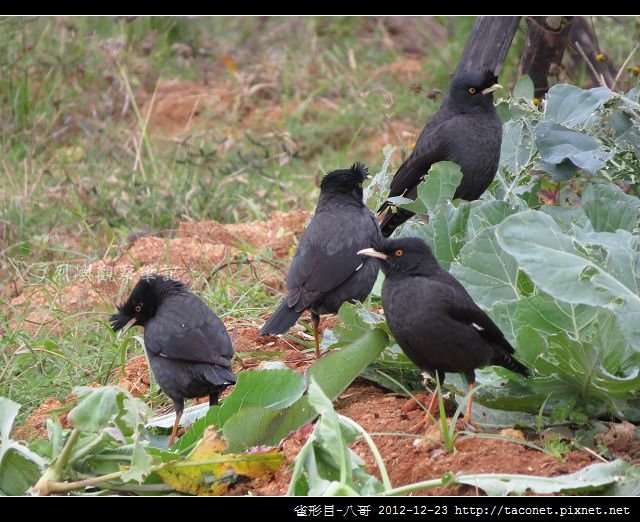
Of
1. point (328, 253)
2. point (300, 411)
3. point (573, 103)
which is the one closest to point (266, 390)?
point (300, 411)

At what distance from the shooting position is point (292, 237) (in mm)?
6879

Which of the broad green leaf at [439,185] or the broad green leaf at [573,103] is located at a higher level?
the broad green leaf at [573,103]

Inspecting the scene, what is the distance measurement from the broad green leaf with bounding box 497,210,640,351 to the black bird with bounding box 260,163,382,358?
1.51 metres

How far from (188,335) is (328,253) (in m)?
1.08

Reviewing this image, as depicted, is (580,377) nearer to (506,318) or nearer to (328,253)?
(506,318)

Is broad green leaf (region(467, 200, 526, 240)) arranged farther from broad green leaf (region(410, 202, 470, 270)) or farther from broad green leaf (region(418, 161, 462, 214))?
broad green leaf (region(418, 161, 462, 214))

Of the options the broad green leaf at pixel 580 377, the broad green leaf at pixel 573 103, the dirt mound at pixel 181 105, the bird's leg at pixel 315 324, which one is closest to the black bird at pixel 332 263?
the bird's leg at pixel 315 324

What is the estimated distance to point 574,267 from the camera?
3.61 metres

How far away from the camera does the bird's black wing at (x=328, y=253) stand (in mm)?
5188

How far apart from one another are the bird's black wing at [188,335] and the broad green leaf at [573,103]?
6.12ft

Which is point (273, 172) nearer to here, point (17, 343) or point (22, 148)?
point (22, 148)

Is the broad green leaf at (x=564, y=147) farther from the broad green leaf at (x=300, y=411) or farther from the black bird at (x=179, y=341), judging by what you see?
the black bird at (x=179, y=341)

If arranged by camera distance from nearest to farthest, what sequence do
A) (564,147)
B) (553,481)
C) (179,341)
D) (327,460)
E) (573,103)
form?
1. (553,481)
2. (327,460)
3. (179,341)
4. (564,147)
5. (573,103)

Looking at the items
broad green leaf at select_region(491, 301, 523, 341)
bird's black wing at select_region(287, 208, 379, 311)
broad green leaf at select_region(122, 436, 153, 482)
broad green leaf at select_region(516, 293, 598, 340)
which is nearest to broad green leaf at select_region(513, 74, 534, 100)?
bird's black wing at select_region(287, 208, 379, 311)
